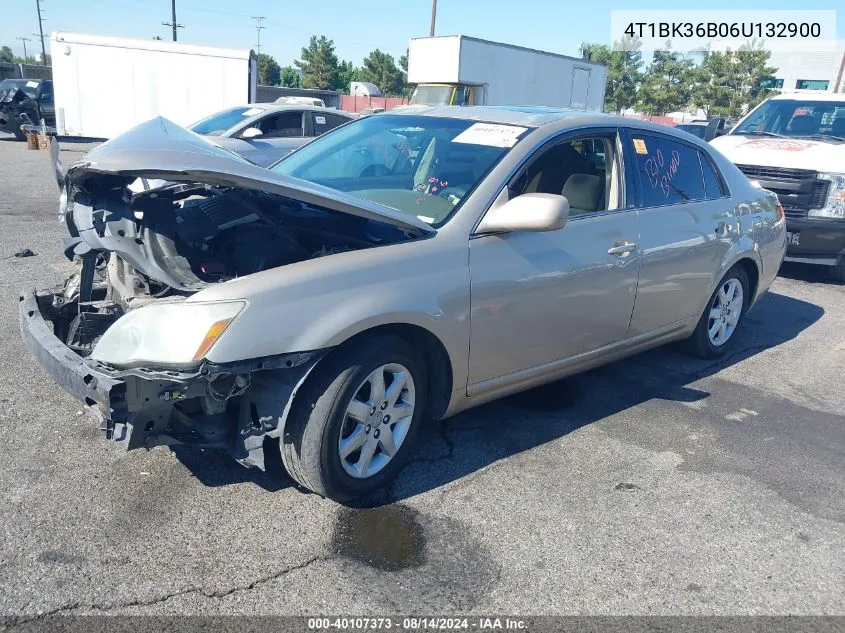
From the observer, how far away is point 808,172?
789cm

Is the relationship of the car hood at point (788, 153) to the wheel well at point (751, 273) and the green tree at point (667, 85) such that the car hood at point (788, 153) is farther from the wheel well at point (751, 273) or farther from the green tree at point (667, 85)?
the green tree at point (667, 85)

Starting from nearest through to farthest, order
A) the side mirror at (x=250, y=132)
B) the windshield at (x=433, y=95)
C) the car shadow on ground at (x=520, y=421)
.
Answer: the car shadow on ground at (x=520, y=421) → the side mirror at (x=250, y=132) → the windshield at (x=433, y=95)

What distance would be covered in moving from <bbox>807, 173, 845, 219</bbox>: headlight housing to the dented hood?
20.9 ft

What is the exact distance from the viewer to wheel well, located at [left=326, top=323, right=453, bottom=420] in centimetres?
320

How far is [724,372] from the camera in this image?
17.4ft

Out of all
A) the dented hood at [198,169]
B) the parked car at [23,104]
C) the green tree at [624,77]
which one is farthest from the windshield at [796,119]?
the green tree at [624,77]

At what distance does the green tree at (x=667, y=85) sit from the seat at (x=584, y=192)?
1862 inches

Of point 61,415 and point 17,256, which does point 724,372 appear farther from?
point 17,256

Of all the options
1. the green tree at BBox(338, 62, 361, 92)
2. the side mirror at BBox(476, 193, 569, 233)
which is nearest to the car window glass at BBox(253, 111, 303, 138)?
the side mirror at BBox(476, 193, 569, 233)

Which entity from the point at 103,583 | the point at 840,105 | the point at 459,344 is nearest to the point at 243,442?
the point at 103,583

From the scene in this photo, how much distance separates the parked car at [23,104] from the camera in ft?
70.8

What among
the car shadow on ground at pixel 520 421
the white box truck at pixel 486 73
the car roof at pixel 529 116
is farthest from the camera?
the white box truck at pixel 486 73

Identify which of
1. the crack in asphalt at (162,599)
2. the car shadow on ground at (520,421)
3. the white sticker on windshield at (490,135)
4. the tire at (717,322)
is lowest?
the car shadow on ground at (520,421)

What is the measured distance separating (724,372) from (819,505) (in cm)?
190
